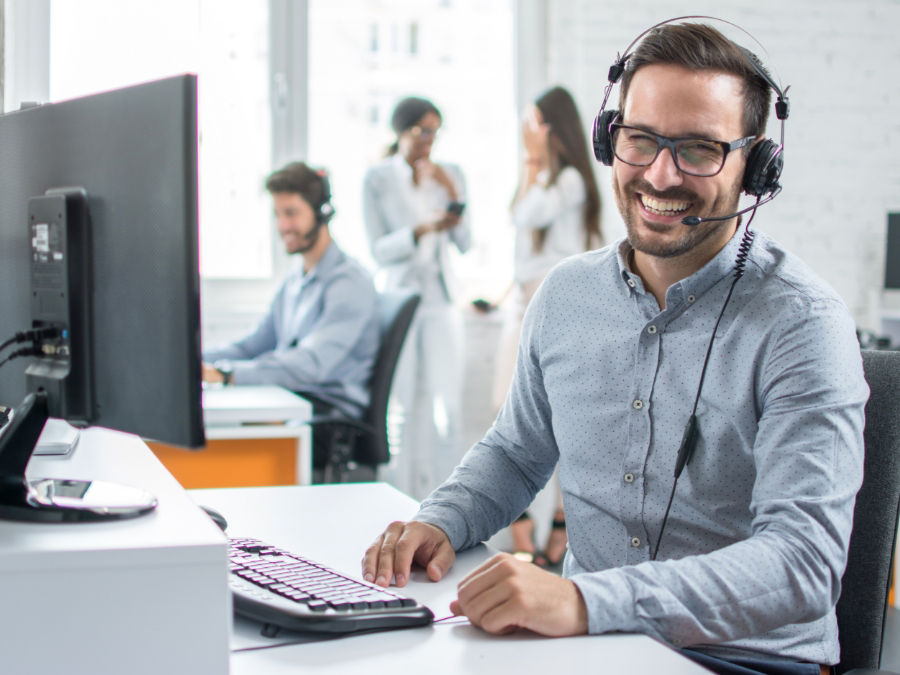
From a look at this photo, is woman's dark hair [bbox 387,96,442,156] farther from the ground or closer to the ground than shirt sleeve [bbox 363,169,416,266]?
farther from the ground

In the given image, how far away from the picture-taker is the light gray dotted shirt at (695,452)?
0.96m

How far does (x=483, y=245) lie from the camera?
450cm

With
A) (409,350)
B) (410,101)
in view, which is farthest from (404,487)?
(410,101)

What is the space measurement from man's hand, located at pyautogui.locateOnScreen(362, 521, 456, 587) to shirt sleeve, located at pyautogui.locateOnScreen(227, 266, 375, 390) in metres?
1.92

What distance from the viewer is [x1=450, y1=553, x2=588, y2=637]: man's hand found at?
89 cm

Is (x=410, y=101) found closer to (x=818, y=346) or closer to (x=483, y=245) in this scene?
(x=483, y=245)

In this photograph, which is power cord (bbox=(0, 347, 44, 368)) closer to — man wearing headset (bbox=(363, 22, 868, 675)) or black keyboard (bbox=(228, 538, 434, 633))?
black keyboard (bbox=(228, 538, 434, 633))

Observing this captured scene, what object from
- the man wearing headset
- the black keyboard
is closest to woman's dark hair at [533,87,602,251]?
the man wearing headset

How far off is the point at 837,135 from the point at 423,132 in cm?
213

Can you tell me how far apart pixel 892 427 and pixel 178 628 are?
2.70ft

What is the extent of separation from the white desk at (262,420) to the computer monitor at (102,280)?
4.37 ft

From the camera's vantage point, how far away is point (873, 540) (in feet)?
3.68

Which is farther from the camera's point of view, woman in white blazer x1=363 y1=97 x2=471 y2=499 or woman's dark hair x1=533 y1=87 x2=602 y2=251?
woman in white blazer x1=363 y1=97 x2=471 y2=499

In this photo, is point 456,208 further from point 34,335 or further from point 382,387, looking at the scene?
point 34,335
